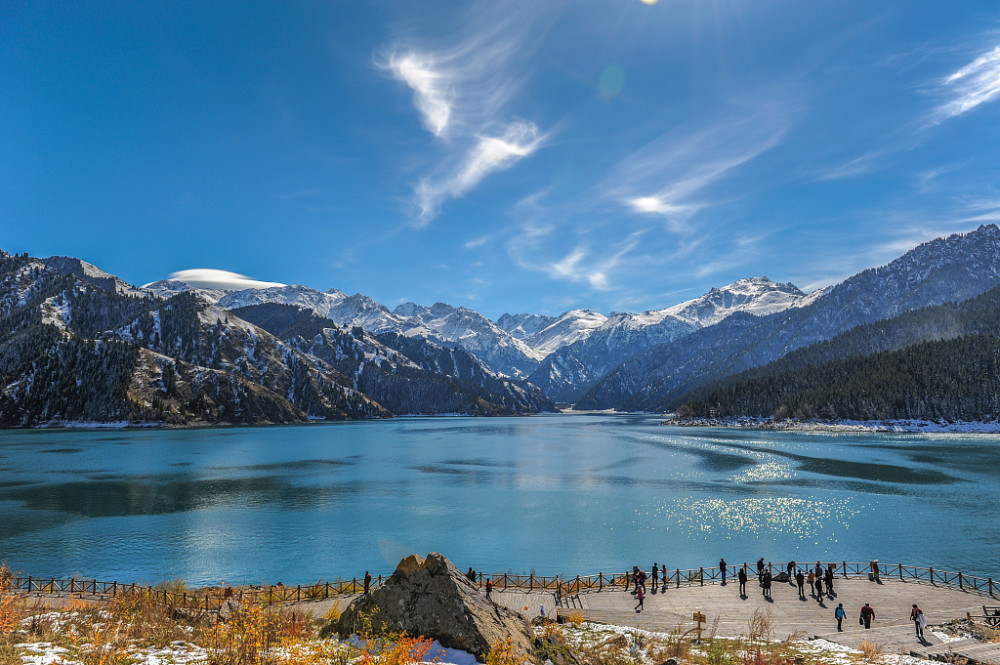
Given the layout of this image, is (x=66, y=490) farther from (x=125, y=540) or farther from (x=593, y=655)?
(x=593, y=655)

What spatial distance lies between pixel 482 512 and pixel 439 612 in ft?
178

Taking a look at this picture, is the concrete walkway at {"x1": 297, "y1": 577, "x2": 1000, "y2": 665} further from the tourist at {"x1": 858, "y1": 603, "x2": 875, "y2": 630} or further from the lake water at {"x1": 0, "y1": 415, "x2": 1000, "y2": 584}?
the lake water at {"x1": 0, "y1": 415, "x2": 1000, "y2": 584}

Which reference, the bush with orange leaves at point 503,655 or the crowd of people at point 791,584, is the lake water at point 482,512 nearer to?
the crowd of people at point 791,584

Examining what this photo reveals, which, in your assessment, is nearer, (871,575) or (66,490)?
(871,575)

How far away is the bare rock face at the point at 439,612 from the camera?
17.0 m

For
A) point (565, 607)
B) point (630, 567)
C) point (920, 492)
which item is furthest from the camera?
point (920, 492)

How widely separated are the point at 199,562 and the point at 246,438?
162 metres

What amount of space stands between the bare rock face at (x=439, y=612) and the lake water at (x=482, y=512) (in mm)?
29286

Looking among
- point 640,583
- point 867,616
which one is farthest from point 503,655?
point 867,616

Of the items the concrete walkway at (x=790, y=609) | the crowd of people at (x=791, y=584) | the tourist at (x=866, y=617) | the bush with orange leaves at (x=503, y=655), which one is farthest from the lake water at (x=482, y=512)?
the bush with orange leaves at (x=503, y=655)

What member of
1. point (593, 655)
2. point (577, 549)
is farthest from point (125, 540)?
point (593, 655)

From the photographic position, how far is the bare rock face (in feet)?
55.8

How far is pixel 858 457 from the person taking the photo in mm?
127312

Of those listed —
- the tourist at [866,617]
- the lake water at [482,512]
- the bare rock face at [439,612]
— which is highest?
the bare rock face at [439,612]
